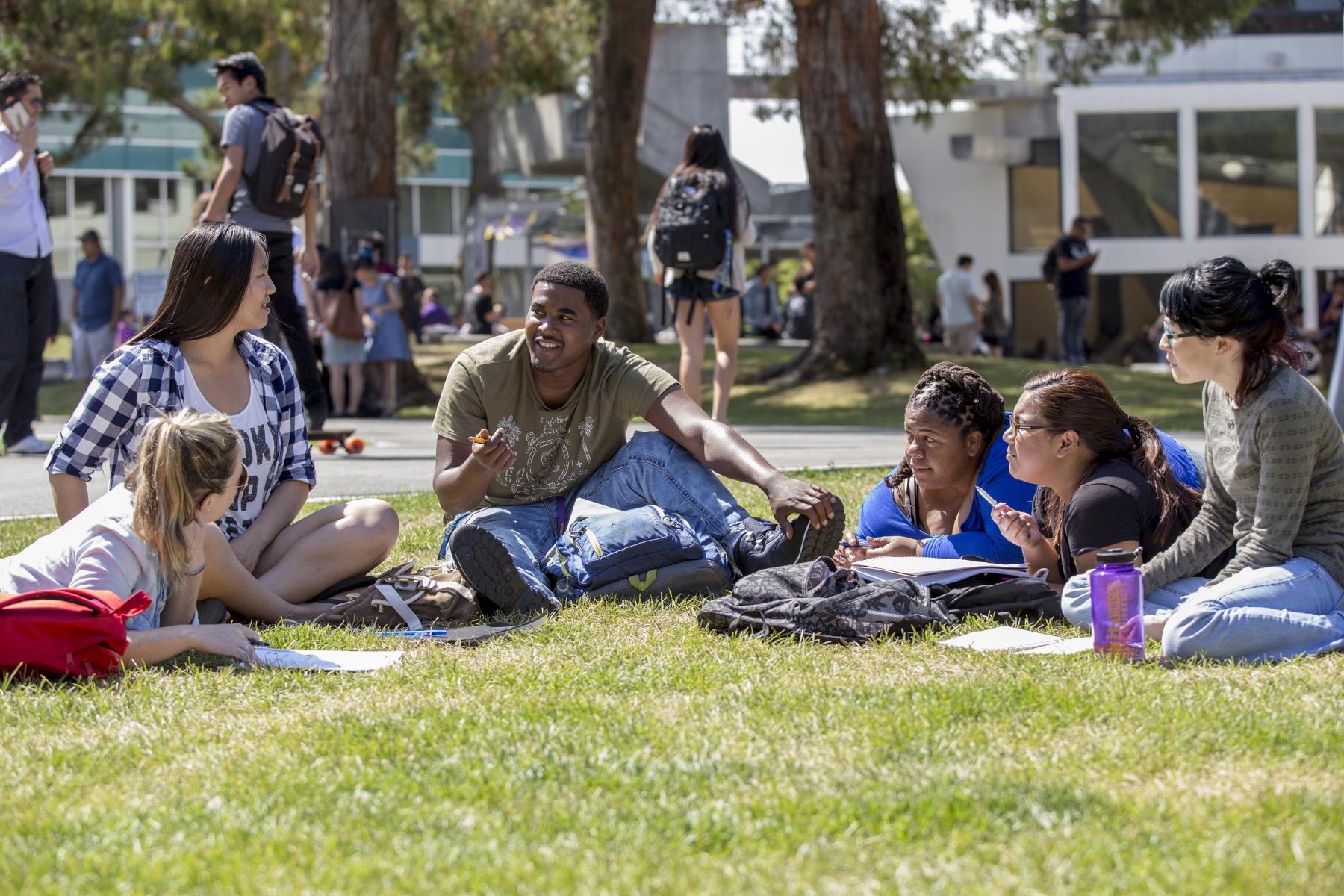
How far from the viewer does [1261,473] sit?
4.20m

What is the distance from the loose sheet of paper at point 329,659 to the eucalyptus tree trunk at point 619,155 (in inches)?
608

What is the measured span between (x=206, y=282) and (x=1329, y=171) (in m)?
31.0

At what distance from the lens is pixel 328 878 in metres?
2.61

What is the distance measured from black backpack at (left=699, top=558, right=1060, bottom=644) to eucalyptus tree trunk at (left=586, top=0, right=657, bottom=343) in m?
15.1

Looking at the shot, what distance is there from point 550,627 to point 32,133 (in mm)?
5501

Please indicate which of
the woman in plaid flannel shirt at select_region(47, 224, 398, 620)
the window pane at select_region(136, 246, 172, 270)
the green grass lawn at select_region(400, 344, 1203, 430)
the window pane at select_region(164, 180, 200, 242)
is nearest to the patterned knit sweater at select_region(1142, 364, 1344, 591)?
the woman in plaid flannel shirt at select_region(47, 224, 398, 620)

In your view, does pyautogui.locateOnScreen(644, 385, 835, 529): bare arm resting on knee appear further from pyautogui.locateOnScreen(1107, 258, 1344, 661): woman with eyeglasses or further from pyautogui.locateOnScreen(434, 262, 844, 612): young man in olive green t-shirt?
pyautogui.locateOnScreen(1107, 258, 1344, 661): woman with eyeglasses

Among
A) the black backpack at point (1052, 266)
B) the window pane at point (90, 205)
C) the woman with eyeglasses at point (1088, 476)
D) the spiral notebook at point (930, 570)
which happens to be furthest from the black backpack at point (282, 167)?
the window pane at point (90, 205)

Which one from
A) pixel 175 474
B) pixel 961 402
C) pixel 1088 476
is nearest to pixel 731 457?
pixel 961 402

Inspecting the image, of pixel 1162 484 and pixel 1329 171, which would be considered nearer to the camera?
pixel 1162 484

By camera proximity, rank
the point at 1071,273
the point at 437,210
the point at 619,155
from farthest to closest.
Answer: the point at 437,210
the point at 1071,273
the point at 619,155

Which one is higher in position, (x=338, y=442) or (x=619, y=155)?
(x=619, y=155)

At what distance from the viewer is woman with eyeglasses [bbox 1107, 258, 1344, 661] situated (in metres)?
4.12

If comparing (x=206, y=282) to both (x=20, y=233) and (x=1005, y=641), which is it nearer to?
(x=1005, y=641)
